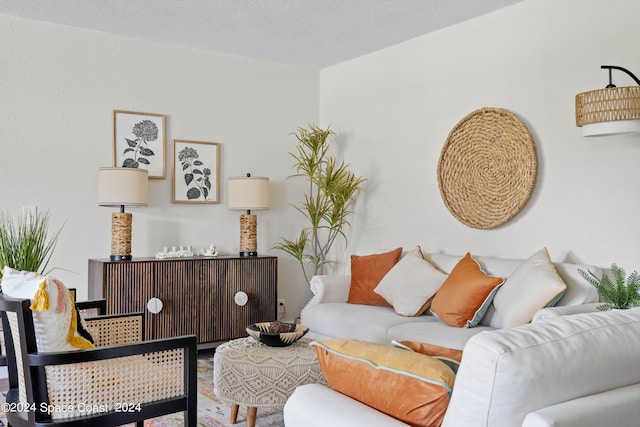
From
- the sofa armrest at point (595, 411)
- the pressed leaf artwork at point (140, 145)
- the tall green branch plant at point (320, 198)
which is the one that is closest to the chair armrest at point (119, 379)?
the sofa armrest at point (595, 411)

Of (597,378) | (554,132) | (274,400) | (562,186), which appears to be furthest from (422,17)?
(597,378)

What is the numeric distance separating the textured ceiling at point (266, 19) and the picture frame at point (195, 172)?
88 centimetres

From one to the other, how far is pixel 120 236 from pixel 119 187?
377 millimetres

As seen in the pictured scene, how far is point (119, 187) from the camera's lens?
4234 mm

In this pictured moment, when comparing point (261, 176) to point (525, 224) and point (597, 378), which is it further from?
point (597, 378)

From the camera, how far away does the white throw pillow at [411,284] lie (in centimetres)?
391

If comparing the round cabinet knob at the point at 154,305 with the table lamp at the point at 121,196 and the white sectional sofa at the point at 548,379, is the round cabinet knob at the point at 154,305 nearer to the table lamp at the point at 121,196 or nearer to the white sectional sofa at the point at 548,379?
the table lamp at the point at 121,196

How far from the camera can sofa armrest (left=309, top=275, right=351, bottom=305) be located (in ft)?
14.5

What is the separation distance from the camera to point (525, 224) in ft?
12.7

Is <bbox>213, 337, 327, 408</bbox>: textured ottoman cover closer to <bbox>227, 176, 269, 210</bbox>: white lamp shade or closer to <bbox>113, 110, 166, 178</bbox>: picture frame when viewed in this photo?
<bbox>227, 176, 269, 210</bbox>: white lamp shade

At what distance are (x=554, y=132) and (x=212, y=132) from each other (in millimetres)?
2861

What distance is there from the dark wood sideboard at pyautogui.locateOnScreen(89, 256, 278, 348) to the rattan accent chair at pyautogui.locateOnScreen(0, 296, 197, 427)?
187cm

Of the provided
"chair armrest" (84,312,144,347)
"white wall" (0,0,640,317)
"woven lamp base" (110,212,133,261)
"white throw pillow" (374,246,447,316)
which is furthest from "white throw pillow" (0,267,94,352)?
"white wall" (0,0,640,317)

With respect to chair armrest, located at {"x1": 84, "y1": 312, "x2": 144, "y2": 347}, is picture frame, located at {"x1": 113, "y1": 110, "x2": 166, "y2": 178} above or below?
above
